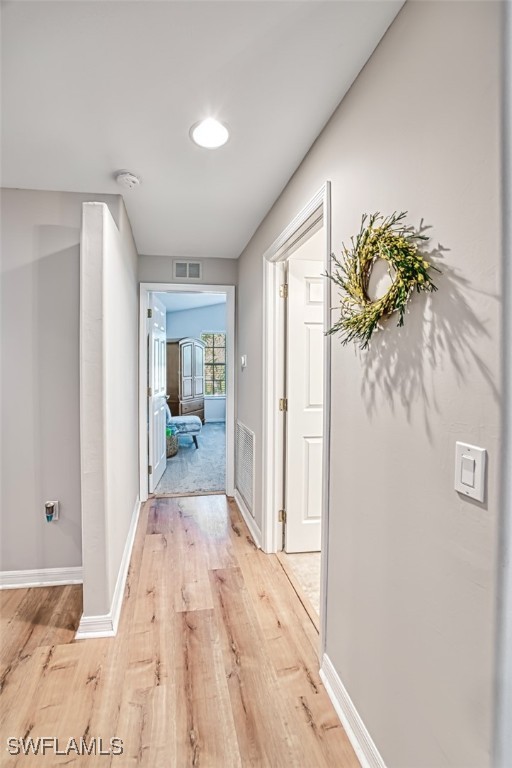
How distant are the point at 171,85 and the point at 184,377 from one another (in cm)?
700

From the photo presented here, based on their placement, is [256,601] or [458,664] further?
[256,601]

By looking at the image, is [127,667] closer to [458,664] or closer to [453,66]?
[458,664]

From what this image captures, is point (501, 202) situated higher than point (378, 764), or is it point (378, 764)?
point (501, 202)

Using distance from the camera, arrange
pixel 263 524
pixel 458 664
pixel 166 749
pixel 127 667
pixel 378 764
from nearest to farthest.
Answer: pixel 458 664, pixel 378 764, pixel 166 749, pixel 127 667, pixel 263 524

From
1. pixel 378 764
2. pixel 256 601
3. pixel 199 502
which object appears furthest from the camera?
pixel 199 502

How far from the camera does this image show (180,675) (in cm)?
171

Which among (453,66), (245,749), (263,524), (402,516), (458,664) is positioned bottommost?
(245,749)

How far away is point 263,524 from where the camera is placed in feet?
9.21

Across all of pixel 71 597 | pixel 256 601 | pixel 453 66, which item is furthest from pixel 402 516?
pixel 71 597

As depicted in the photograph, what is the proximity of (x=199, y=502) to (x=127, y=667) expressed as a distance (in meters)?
2.09

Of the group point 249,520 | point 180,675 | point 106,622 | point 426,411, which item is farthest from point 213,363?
point 426,411

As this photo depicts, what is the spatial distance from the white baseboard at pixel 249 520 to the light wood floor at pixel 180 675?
312 mm

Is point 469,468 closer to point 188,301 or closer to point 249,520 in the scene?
point 249,520
